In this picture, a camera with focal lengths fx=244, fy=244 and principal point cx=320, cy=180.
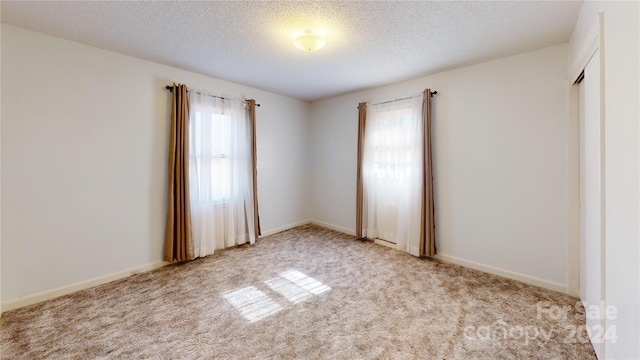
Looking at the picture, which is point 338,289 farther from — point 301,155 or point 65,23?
point 65,23

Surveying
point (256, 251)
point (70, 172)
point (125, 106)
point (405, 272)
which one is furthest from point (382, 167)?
point (70, 172)

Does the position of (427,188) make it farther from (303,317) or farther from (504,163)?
(303,317)

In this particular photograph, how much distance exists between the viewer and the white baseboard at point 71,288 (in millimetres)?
2129

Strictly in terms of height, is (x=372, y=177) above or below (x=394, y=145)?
below

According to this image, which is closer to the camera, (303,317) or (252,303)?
(303,317)

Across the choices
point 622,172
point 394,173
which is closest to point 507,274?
point 394,173

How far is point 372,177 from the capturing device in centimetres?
388

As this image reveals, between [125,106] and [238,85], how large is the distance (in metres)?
1.50

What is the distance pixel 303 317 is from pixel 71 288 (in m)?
2.32

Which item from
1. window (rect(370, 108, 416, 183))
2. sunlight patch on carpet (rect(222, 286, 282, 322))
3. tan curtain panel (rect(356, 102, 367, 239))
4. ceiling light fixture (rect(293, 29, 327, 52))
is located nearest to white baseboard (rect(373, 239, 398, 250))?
tan curtain panel (rect(356, 102, 367, 239))

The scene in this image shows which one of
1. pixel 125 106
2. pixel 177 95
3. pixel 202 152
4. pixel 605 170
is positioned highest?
pixel 177 95

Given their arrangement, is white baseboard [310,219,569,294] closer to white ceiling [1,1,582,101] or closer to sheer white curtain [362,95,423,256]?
sheer white curtain [362,95,423,256]

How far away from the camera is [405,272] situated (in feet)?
9.33

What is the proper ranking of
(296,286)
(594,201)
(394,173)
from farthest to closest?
(394,173)
(296,286)
(594,201)
